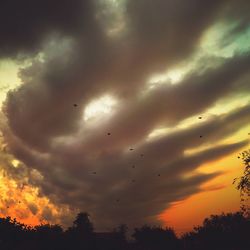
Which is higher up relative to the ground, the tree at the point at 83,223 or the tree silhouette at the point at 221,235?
the tree at the point at 83,223

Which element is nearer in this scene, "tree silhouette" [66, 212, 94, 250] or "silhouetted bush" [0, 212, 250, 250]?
"silhouetted bush" [0, 212, 250, 250]

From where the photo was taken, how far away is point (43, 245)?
4156 inches

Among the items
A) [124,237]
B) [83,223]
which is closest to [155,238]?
[124,237]

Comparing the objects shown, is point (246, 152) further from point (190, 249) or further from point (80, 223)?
point (80, 223)

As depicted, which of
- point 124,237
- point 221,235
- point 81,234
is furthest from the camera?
point 124,237

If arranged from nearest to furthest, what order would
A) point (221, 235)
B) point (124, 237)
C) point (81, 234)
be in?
1. point (221, 235)
2. point (81, 234)
3. point (124, 237)

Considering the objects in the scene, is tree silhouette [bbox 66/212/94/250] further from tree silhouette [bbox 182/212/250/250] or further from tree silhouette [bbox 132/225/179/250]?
tree silhouette [bbox 182/212/250/250]

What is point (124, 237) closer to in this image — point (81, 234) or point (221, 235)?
point (81, 234)

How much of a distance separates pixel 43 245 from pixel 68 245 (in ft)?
29.7

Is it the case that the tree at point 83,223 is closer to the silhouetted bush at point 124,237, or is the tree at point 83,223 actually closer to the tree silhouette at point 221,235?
the silhouetted bush at point 124,237

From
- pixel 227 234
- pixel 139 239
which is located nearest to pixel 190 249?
pixel 227 234

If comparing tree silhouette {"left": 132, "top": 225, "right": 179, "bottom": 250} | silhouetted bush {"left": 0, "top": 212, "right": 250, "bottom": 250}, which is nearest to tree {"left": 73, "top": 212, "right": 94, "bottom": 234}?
silhouetted bush {"left": 0, "top": 212, "right": 250, "bottom": 250}

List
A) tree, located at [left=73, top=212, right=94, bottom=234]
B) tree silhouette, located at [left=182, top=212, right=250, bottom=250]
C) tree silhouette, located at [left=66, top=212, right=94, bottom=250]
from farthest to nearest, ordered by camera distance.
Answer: tree, located at [left=73, top=212, right=94, bottom=234] → tree silhouette, located at [left=66, top=212, right=94, bottom=250] → tree silhouette, located at [left=182, top=212, right=250, bottom=250]

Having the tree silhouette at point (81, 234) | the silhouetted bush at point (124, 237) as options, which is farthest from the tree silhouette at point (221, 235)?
the tree silhouette at point (81, 234)
